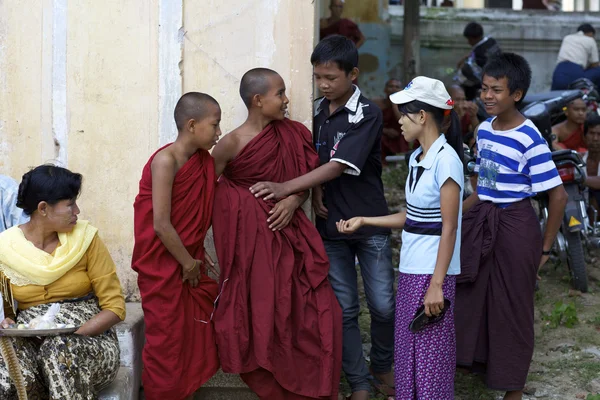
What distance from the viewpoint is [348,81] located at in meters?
4.24

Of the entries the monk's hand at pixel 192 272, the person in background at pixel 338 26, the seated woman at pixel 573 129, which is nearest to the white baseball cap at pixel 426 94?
the monk's hand at pixel 192 272

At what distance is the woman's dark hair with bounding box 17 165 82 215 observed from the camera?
3791mm

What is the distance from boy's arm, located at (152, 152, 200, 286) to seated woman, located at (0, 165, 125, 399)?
32 centimetres

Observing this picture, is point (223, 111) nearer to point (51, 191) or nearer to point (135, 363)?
point (51, 191)

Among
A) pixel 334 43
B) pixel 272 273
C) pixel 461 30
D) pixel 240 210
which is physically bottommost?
pixel 272 273

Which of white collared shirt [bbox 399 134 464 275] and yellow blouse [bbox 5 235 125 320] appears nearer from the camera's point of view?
white collared shirt [bbox 399 134 464 275]

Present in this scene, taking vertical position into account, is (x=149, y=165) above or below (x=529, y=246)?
above

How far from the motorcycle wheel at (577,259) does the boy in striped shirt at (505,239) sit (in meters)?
1.93

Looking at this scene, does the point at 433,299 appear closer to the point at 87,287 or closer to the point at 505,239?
the point at 505,239

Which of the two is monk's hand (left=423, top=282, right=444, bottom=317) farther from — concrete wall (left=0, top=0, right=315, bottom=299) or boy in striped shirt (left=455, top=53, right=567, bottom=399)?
concrete wall (left=0, top=0, right=315, bottom=299)

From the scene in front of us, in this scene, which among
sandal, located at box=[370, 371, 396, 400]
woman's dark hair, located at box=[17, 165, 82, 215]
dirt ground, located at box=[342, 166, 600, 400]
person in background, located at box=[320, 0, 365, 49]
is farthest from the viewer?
person in background, located at box=[320, 0, 365, 49]

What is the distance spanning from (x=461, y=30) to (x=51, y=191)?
10.2m

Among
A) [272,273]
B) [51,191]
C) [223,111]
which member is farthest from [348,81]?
[51,191]

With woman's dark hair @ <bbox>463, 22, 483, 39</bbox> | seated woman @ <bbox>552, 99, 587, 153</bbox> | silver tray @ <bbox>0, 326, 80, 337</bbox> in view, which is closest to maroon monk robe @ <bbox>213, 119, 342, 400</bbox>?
silver tray @ <bbox>0, 326, 80, 337</bbox>
